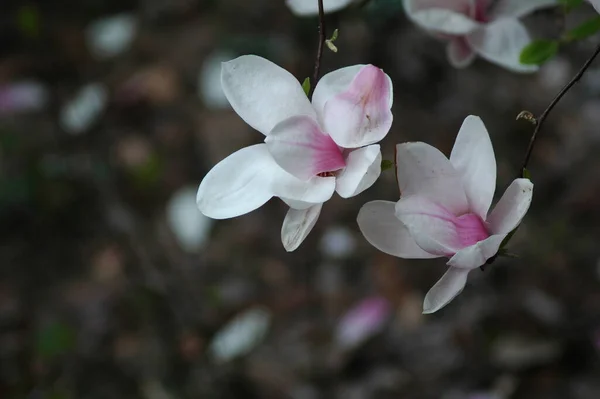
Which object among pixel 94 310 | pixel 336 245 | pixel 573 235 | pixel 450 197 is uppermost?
pixel 450 197

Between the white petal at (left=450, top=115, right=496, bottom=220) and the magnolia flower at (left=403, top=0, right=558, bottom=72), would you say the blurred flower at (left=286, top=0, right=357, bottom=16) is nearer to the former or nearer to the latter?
the magnolia flower at (left=403, top=0, right=558, bottom=72)

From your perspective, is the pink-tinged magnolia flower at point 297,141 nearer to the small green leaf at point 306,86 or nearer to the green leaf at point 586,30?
the small green leaf at point 306,86

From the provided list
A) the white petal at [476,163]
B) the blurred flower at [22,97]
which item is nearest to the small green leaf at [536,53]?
the white petal at [476,163]

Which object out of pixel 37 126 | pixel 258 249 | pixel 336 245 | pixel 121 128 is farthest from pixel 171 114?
pixel 336 245

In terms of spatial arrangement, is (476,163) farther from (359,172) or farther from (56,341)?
(56,341)

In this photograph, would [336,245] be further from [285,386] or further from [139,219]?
[139,219]
